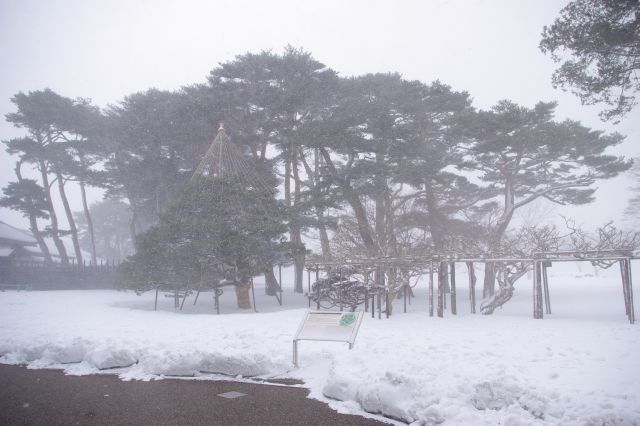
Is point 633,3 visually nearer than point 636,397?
No

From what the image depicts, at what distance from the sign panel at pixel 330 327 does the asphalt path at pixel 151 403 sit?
0.89 metres

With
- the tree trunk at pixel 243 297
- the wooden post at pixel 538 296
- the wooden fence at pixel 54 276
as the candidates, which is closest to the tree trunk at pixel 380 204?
the wooden post at pixel 538 296

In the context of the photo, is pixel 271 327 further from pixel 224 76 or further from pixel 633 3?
pixel 224 76

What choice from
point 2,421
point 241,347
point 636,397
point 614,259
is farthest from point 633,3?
point 2,421

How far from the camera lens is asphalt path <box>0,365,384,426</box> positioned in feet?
17.6

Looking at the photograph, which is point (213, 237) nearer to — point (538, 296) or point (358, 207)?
point (358, 207)

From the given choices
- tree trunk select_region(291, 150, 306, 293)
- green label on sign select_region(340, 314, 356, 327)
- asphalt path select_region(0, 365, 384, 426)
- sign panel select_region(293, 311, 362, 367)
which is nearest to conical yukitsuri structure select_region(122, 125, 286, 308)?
tree trunk select_region(291, 150, 306, 293)

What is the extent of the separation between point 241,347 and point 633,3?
33.8 feet

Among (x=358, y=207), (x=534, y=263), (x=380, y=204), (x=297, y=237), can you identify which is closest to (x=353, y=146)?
(x=358, y=207)

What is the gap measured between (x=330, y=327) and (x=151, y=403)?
290cm

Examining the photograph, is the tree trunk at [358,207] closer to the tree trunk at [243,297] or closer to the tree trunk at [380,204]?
the tree trunk at [380,204]

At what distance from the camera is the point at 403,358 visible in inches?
261

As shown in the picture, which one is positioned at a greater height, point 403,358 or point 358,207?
point 358,207

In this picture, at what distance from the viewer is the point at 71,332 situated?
32.0 ft
